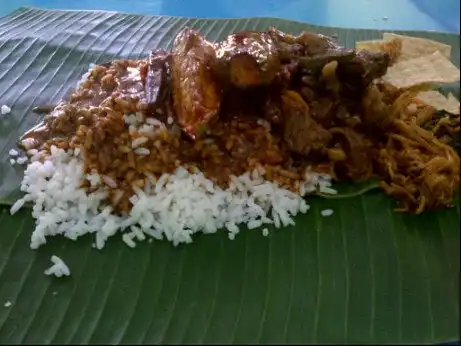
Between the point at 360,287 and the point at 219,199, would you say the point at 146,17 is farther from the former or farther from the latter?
the point at 360,287

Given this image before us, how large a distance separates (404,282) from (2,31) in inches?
119

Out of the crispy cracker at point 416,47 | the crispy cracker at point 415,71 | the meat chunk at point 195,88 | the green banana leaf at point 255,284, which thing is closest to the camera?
the green banana leaf at point 255,284

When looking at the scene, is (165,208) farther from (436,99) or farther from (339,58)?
(436,99)

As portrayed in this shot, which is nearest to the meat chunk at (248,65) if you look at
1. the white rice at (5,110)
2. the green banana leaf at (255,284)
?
the green banana leaf at (255,284)

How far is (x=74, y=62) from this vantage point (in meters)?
3.44

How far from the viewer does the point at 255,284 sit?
2.19m

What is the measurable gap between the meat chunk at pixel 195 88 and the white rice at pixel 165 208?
24 centimetres

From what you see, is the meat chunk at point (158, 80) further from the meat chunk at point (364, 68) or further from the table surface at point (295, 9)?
the table surface at point (295, 9)

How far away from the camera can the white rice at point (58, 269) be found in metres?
2.28

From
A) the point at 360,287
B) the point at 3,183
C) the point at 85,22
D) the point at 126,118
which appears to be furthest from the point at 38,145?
the point at 360,287

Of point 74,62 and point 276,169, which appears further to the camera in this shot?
point 74,62

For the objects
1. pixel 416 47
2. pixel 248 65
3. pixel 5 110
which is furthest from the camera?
pixel 5 110

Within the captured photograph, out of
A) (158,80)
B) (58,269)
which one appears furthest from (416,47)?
(58,269)

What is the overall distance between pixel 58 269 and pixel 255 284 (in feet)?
2.54
